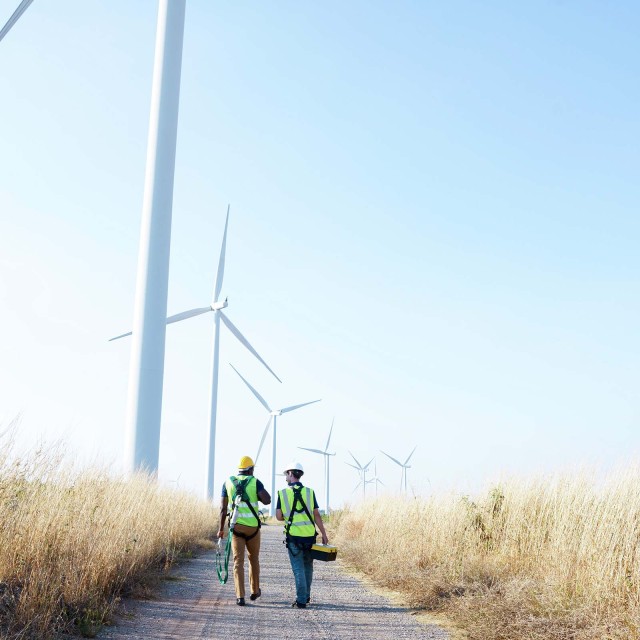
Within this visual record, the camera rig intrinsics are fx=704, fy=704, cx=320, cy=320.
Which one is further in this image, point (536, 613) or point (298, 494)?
point (298, 494)

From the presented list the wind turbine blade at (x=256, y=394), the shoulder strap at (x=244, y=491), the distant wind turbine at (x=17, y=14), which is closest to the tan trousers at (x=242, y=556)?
the shoulder strap at (x=244, y=491)

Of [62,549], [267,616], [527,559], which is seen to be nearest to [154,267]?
[62,549]

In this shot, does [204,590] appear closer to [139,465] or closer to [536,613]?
[536,613]

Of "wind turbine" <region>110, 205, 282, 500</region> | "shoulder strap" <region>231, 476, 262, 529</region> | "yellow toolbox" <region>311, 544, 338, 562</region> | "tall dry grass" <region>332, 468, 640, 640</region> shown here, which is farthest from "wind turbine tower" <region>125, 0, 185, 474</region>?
"wind turbine" <region>110, 205, 282, 500</region>

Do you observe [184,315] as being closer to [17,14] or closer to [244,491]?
[17,14]

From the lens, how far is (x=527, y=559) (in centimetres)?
1168

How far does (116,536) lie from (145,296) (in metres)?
11.6

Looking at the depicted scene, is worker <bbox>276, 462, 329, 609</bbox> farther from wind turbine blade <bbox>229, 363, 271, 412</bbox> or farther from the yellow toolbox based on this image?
wind turbine blade <bbox>229, 363, 271, 412</bbox>

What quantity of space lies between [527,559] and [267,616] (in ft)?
15.4

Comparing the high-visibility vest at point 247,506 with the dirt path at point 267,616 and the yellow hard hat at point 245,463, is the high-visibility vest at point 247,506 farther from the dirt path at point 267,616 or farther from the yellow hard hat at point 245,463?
A: the dirt path at point 267,616

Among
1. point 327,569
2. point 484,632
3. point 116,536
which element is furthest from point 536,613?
point 327,569

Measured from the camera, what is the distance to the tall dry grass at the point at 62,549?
7219 mm

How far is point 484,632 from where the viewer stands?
26.1 feet

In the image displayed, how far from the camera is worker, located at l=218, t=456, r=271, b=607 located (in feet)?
35.0
